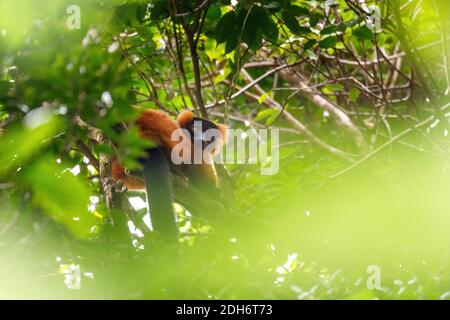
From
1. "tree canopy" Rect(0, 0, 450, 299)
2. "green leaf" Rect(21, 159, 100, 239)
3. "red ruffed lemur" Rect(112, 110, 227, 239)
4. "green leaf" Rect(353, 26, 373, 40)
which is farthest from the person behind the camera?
"green leaf" Rect(353, 26, 373, 40)

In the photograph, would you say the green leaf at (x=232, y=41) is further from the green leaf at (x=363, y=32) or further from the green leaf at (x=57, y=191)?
the green leaf at (x=57, y=191)

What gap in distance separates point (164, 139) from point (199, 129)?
1.66ft

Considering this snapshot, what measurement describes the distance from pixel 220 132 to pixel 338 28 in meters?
1.48

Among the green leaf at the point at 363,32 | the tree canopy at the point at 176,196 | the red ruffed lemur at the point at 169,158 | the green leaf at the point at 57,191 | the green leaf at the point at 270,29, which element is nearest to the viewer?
the green leaf at the point at 57,191

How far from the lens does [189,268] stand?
94.5 inches

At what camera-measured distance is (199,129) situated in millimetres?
4746

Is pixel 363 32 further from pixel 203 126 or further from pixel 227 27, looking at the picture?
pixel 203 126

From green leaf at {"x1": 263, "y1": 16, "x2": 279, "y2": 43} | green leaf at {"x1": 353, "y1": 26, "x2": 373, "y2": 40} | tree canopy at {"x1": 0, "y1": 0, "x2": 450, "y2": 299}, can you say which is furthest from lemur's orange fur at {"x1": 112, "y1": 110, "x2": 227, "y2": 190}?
green leaf at {"x1": 353, "y1": 26, "x2": 373, "y2": 40}

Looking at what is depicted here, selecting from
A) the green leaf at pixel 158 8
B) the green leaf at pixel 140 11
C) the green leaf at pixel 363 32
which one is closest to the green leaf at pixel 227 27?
the green leaf at pixel 158 8

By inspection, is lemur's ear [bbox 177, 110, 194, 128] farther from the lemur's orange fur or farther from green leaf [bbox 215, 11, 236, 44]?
green leaf [bbox 215, 11, 236, 44]

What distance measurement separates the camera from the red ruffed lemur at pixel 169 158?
3697 mm

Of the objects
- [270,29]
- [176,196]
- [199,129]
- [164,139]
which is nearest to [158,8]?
[270,29]

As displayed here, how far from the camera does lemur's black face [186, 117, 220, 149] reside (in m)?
4.68
